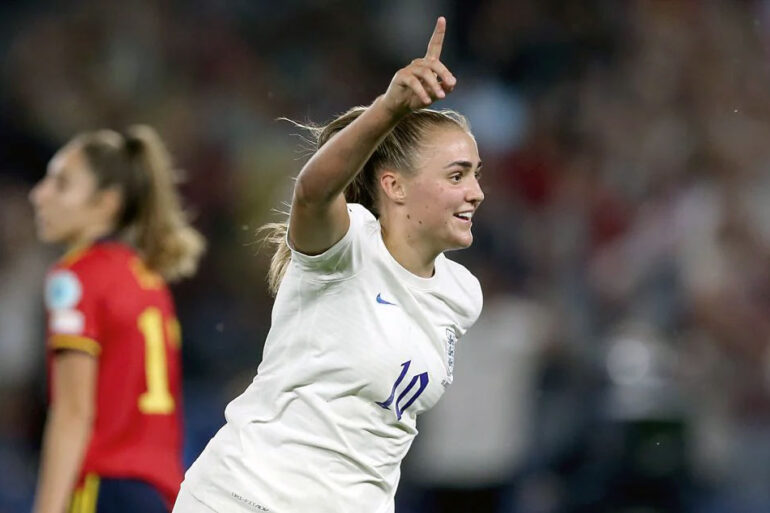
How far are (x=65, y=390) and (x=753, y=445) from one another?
477cm

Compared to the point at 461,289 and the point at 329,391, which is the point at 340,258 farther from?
the point at 461,289

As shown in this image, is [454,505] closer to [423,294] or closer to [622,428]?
[622,428]

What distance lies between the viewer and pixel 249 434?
127 inches

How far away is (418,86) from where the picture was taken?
2682mm

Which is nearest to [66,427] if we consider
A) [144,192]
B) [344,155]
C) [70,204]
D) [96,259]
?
[96,259]

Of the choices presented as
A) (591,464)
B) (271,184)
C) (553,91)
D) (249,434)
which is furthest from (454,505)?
(249,434)

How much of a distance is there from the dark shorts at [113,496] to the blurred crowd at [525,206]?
239cm

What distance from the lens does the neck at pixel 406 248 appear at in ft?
11.0

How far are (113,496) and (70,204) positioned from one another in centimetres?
125

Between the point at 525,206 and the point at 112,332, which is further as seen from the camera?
the point at 525,206

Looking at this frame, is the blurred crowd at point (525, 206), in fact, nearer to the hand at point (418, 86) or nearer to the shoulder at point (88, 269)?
the shoulder at point (88, 269)

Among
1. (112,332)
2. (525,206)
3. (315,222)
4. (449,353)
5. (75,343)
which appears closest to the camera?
(315,222)

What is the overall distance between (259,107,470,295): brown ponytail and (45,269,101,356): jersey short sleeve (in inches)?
56.1

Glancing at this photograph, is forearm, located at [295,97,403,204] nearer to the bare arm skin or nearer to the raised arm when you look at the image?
the raised arm
